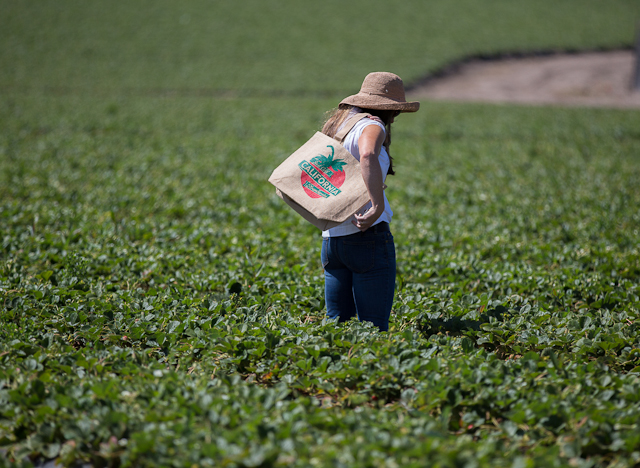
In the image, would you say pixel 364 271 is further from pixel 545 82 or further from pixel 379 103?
pixel 545 82

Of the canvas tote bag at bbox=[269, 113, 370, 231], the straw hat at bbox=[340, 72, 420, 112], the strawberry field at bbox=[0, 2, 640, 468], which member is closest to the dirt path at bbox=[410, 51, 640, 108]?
the strawberry field at bbox=[0, 2, 640, 468]

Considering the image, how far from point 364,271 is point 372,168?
0.73 m

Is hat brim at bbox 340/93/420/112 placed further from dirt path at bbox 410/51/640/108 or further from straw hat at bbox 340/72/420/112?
dirt path at bbox 410/51/640/108

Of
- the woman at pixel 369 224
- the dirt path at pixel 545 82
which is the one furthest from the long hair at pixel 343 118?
the dirt path at pixel 545 82

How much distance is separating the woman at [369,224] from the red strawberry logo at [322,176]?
0.15 meters

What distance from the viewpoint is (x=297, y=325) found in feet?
12.8

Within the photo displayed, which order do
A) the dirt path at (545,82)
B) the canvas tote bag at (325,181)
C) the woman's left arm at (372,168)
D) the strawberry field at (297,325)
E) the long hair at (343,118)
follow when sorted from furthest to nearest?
the dirt path at (545,82) → the long hair at (343,118) → the canvas tote bag at (325,181) → the woman's left arm at (372,168) → the strawberry field at (297,325)

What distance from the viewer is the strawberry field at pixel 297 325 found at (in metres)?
2.66

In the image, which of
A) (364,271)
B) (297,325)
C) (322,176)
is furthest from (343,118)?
(297,325)

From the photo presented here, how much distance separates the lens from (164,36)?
40.8 meters

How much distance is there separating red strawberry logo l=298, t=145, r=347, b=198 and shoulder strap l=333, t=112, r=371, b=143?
0.11 meters

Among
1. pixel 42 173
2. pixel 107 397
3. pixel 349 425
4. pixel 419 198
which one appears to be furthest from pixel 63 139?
pixel 349 425

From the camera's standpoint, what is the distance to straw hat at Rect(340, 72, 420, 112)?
10.7ft

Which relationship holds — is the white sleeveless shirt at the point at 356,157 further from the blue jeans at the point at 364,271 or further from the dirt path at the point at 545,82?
the dirt path at the point at 545,82
